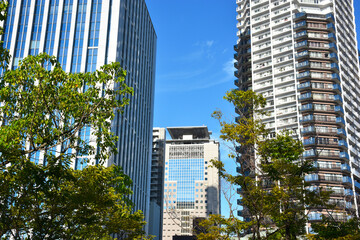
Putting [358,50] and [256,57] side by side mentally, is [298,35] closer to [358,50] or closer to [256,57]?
[256,57]

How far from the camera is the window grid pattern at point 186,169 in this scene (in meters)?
185

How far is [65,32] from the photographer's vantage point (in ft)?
234

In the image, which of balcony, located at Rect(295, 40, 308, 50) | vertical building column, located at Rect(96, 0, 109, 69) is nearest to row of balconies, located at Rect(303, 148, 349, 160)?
balcony, located at Rect(295, 40, 308, 50)

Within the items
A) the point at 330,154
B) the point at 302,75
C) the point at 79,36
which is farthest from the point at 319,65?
the point at 79,36

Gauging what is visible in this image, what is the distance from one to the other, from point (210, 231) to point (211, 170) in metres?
168

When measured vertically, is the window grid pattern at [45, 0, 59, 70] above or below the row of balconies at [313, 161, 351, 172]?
above

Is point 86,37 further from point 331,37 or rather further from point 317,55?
point 331,37

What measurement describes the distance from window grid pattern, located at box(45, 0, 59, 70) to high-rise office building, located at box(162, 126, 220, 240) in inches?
4762

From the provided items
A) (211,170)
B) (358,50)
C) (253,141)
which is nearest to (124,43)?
(253,141)

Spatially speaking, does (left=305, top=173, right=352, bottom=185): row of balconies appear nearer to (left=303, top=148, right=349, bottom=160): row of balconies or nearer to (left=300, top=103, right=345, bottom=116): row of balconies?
(left=303, top=148, right=349, bottom=160): row of balconies

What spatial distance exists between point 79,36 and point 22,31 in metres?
11.2

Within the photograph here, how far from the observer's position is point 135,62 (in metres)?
83.4

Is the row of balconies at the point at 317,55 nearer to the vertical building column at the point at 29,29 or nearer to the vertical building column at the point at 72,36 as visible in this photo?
the vertical building column at the point at 72,36

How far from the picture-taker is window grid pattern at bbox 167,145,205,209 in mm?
185375
